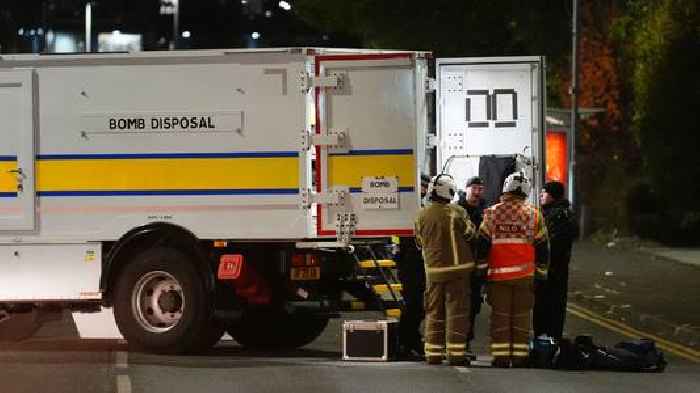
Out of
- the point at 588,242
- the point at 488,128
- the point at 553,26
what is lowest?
the point at 588,242

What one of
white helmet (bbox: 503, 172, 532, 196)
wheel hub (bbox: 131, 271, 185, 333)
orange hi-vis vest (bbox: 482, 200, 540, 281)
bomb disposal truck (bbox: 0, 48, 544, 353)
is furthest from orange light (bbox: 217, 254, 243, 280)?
white helmet (bbox: 503, 172, 532, 196)

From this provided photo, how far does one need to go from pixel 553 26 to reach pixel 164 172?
37786 millimetres

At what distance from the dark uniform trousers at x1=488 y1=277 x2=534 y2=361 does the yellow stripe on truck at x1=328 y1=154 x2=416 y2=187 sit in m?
1.44

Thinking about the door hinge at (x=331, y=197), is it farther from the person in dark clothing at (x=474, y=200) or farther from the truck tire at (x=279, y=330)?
the truck tire at (x=279, y=330)

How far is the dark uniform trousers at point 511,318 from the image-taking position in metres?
15.5

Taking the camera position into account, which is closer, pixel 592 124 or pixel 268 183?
pixel 268 183

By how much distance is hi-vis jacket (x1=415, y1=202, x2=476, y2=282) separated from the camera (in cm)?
1563

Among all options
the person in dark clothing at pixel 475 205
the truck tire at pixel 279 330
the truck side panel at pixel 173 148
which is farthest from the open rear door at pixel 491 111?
the truck side panel at pixel 173 148

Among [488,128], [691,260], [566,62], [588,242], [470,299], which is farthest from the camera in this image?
[566,62]

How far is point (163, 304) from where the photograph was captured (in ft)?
55.0

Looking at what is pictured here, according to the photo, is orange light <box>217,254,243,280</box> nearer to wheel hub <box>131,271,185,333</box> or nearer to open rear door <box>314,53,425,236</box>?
wheel hub <box>131,271,185,333</box>

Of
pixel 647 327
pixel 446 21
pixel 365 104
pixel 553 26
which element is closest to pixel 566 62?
pixel 553 26

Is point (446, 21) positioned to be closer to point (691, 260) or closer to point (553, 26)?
point (553, 26)

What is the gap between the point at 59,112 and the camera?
16.7 meters
